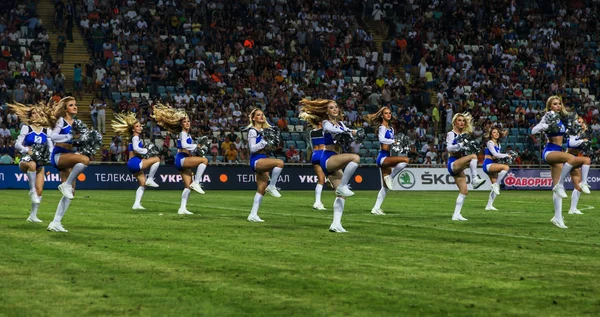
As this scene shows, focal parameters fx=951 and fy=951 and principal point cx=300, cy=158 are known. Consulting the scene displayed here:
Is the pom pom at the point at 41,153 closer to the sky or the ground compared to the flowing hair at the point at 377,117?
closer to the ground

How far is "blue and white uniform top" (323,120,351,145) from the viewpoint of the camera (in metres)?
16.6

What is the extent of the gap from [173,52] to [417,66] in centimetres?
1272

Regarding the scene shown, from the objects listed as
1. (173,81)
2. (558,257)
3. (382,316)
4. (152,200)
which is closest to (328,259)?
(558,257)

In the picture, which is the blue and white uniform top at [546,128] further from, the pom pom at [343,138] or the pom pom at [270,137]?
the pom pom at [270,137]

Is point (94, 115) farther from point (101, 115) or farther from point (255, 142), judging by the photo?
point (255, 142)

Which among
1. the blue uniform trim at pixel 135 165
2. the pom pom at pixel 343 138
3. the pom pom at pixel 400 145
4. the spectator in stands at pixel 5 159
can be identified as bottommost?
the spectator in stands at pixel 5 159

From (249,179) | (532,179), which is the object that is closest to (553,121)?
(249,179)

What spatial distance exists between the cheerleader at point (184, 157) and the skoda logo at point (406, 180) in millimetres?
15895

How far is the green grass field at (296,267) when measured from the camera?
8.84m

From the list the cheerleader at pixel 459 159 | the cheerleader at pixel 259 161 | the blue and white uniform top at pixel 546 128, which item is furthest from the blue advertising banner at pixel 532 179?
the cheerleader at pixel 259 161

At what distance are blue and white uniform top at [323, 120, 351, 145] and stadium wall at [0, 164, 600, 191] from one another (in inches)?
846

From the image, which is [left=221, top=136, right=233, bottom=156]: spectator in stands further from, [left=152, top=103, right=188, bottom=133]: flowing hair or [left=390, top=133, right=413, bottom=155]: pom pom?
[left=390, top=133, right=413, bottom=155]: pom pom

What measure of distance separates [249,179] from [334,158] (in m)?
22.4

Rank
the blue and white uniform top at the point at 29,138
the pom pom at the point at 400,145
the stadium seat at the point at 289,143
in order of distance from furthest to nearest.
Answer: the stadium seat at the point at 289,143, the pom pom at the point at 400,145, the blue and white uniform top at the point at 29,138
